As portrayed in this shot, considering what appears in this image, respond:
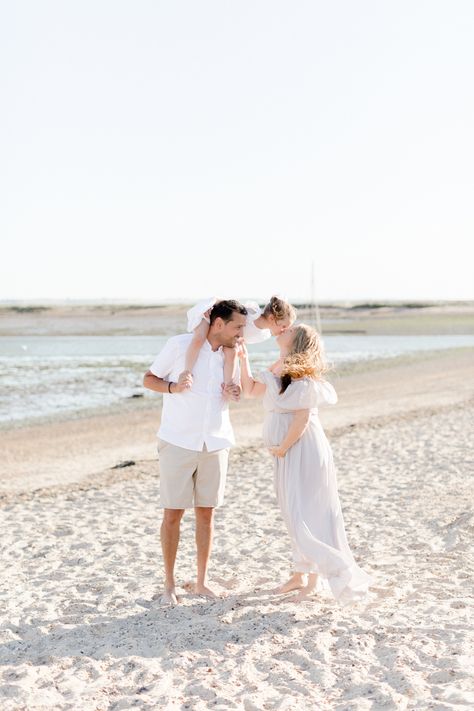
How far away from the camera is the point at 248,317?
5.29 metres

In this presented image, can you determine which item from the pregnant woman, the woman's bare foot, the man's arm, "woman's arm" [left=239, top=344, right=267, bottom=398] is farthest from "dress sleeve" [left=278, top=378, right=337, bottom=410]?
the woman's bare foot

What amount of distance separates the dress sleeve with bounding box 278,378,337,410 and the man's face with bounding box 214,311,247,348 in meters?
0.44

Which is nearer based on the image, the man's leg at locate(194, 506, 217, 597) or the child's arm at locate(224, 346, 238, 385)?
the child's arm at locate(224, 346, 238, 385)

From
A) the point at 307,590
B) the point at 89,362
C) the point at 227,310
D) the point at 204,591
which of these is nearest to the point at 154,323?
the point at 89,362

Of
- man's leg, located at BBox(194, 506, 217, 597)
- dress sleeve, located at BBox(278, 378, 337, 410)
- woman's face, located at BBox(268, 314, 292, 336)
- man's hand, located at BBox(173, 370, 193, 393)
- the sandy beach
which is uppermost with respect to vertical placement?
woman's face, located at BBox(268, 314, 292, 336)

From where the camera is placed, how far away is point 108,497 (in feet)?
31.9

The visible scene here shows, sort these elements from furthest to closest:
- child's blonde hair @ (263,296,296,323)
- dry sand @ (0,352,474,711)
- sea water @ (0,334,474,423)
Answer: sea water @ (0,334,474,423), child's blonde hair @ (263,296,296,323), dry sand @ (0,352,474,711)

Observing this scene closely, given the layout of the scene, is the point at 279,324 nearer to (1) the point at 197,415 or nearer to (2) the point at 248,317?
(2) the point at 248,317

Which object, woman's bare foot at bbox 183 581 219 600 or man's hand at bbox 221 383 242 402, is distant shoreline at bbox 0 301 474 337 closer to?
woman's bare foot at bbox 183 581 219 600

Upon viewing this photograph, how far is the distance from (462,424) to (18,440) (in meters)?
7.47

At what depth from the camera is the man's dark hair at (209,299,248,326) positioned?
5242 millimetres

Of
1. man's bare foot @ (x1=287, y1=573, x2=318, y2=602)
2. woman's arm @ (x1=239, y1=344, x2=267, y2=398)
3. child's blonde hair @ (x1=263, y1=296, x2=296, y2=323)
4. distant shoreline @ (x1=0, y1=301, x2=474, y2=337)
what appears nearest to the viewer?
child's blonde hair @ (x1=263, y1=296, x2=296, y2=323)

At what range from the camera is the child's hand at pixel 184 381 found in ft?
16.9

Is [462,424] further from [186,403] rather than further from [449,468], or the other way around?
[186,403]
